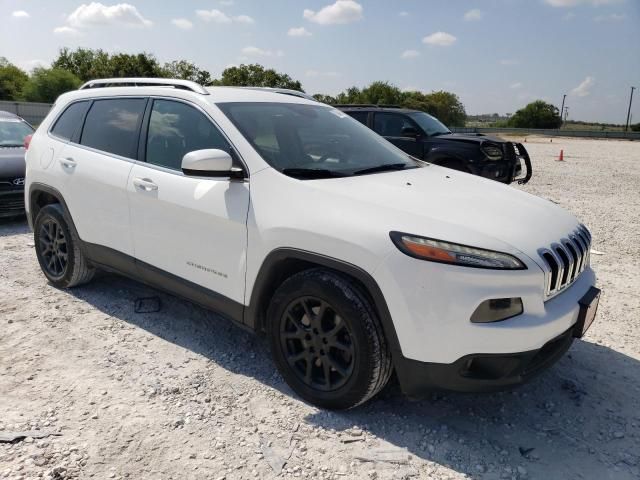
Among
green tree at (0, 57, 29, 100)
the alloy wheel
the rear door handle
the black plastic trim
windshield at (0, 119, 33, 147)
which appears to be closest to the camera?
the alloy wheel

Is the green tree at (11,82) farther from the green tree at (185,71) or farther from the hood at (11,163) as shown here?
the hood at (11,163)

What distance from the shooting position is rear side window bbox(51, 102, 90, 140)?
4.30m

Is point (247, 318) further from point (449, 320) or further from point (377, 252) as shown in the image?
point (449, 320)

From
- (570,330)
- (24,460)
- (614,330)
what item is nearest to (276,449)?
(24,460)

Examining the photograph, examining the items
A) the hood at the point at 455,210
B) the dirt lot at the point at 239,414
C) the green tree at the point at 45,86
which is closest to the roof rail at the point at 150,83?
the hood at the point at 455,210

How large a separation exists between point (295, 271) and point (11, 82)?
217ft

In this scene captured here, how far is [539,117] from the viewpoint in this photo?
94.1 metres

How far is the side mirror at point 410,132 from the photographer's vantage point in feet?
32.2

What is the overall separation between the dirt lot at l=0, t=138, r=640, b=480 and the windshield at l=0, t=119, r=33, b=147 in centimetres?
446

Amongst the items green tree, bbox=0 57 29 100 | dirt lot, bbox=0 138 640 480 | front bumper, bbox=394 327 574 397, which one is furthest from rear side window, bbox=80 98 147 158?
green tree, bbox=0 57 29 100

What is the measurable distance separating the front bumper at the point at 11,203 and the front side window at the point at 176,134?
4.20m

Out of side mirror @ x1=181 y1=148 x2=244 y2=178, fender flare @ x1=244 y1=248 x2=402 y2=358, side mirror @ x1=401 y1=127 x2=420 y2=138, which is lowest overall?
fender flare @ x1=244 y1=248 x2=402 y2=358

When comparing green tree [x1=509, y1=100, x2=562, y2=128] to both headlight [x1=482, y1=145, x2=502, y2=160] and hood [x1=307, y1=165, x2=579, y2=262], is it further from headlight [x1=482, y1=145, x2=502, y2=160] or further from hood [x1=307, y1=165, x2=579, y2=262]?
hood [x1=307, y1=165, x2=579, y2=262]

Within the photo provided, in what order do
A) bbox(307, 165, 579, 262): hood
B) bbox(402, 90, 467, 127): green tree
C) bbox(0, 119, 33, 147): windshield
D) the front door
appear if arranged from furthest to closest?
1. bbox(402, 90, 467, 127): green tree
2. bbox(0, 119, 33, 147): windshield
3. the front door
4. bbox(307, 165, 579, 262): hood
